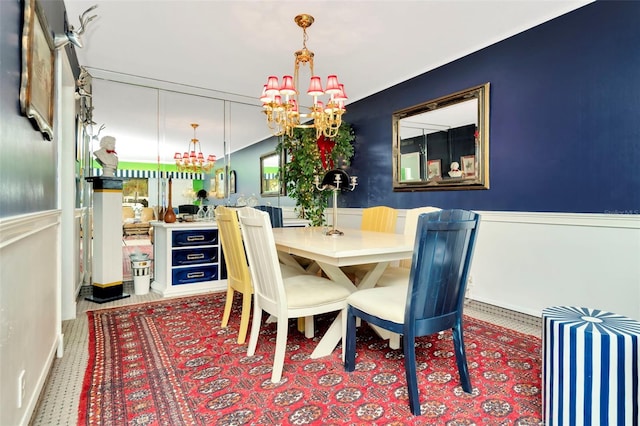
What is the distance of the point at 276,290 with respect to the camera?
1.92 meters

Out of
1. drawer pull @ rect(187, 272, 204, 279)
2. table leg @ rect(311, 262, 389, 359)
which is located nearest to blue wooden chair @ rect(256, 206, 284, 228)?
drawer pull @ rect(187, 272, 204, 279)

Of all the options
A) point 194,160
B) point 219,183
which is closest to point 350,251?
point 219,183

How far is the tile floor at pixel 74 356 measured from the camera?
1598 millimetres

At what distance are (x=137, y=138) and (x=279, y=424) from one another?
147 inches

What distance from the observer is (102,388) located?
5.91ft

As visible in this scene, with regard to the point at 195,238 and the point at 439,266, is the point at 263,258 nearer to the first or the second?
the point at 439,266

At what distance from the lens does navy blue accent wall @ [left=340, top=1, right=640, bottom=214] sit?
91.6 inches

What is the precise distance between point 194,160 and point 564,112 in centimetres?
396

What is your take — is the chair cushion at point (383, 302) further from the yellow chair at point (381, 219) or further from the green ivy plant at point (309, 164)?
the green ivy plant at point (309, 164)

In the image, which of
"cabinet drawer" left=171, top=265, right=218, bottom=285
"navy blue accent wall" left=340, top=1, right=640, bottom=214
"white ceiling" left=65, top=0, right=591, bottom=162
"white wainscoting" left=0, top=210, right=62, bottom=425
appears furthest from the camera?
"cabinet drawer" left=171, top=265, right=218, bottom=285

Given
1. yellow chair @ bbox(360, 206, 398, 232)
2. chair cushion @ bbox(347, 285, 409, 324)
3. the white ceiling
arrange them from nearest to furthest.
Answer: chair cushion @ bbox(347, 285, 409, 324)
the white ceiling
yellow chair @ bbox(360, 206, 398, 232)

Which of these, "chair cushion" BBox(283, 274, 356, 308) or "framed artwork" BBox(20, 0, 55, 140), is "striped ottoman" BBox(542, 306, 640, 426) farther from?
"framed artwork" BBox(20, 0, 55, 140)

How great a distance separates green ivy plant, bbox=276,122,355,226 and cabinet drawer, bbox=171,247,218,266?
150 cm

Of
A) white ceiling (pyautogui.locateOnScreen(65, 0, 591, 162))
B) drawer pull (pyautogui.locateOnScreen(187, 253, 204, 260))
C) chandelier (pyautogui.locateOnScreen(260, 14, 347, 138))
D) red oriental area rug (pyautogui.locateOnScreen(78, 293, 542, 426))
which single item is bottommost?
red oriental area rug (pyautogui.locateOnScreen(78, 293, 542, 426))
